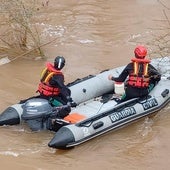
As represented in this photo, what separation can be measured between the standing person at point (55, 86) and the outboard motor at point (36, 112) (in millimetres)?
272

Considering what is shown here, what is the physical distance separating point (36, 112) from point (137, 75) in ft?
5.95

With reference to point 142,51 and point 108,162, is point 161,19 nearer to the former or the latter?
point 142,51

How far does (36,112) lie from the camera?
8.53m

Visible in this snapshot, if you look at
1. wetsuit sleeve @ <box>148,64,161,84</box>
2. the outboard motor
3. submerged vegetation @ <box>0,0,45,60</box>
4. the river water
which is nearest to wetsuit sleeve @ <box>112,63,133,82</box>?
wetsuit sleeve @ <box>148,64,161,84</box>

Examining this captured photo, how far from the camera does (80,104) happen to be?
953 centimetres

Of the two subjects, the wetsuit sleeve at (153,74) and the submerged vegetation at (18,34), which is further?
the submerged vegetation at (18,34)

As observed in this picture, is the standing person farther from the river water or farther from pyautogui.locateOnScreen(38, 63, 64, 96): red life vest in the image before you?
the river water

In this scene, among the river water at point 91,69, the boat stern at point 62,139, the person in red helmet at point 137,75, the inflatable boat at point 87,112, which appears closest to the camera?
the boat stern at point 62,139

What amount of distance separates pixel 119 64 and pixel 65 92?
325 centimetres

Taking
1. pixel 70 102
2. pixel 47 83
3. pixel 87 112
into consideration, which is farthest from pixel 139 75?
pixel 47 83

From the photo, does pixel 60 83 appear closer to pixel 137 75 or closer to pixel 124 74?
pixel 124 74

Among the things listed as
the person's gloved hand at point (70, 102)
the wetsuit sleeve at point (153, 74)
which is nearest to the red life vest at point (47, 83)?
the person's gloved hand at point (70, 102)

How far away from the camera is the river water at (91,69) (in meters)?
8.28

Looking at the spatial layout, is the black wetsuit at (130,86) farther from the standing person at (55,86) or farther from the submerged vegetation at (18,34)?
the submerged vegetation at (18,34)
